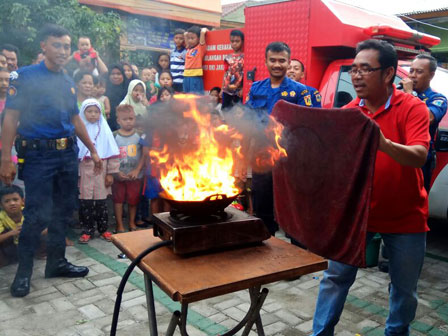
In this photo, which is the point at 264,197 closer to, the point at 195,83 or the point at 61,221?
the point at 61,221

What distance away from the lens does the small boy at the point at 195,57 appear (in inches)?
348

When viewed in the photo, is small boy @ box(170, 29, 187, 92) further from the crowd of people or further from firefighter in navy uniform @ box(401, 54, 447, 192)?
firefighter in navy uniform @ box(401, 54, 447, 192)

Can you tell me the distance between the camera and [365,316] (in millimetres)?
3689

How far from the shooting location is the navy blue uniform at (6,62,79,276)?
3.87 m

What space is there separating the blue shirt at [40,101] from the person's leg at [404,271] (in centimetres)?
311

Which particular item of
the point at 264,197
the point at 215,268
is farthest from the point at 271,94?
the point at 215,268

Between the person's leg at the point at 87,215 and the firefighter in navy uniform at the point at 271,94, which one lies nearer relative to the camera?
the firefighter in navy uniform at the point at 271,94

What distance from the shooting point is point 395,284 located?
2.72 meters

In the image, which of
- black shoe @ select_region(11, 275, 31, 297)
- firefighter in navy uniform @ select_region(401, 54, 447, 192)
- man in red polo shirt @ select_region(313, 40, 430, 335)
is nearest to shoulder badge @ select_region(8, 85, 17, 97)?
black shoe @ select_region(11, 275, 31, 297)

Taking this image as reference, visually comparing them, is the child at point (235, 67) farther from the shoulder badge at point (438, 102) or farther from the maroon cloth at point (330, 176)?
the maroon cloth at point (330, 176)

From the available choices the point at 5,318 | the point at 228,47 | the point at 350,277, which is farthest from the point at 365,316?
the point at 228,47

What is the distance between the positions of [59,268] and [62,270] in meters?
0.04

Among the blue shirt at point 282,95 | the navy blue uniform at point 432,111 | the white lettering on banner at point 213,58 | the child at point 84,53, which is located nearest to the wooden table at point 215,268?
the blue shirt at point 282,95

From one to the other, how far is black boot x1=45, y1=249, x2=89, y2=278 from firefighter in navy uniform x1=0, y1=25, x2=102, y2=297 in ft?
0.91
